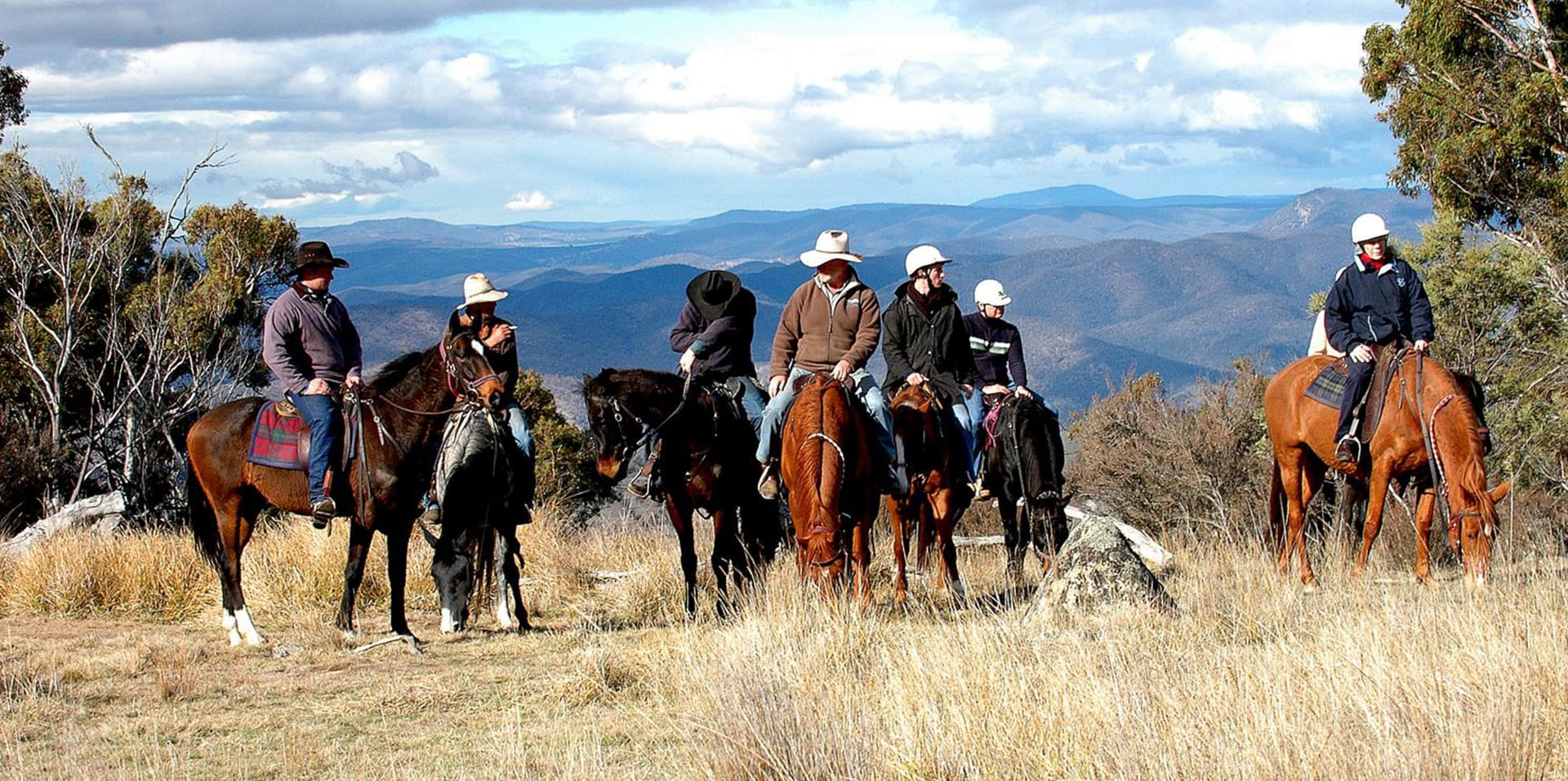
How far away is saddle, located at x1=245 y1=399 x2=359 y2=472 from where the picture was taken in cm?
1002

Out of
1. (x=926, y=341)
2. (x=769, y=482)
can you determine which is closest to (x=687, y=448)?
(x=769, y=482)

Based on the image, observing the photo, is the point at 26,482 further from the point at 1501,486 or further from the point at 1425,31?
the point at 1425,31

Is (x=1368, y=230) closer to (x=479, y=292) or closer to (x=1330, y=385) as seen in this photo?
(x=1330, y=385)

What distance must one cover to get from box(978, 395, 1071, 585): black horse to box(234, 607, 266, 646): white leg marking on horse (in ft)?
18.8

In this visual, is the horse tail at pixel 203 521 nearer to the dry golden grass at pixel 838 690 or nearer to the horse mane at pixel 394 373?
the dry golden grass at pixel 838 690

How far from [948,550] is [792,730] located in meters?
5.55

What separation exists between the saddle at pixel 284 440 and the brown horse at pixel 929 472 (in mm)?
3939

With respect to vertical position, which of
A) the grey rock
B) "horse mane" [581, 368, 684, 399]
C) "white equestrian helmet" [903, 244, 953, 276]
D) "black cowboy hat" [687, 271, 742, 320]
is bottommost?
the grey rock

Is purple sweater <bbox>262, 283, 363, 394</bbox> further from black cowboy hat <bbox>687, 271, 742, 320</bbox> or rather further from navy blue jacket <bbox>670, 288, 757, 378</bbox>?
black cowboy hat <bbox>687, 271, 742, 320</bbox>

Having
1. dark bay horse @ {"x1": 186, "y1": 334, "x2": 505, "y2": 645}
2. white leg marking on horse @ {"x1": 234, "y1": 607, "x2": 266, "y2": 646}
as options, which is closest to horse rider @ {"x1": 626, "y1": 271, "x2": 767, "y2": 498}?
dark bay horse @ {"x1": 186, "y1": 334, "x2": 505, "y2": 645}

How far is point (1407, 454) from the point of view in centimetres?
1061

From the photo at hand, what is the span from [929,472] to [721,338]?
1.95 m

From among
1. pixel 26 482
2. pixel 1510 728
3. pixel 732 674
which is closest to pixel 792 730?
pixel 732 674

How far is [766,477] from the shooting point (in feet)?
32.3
